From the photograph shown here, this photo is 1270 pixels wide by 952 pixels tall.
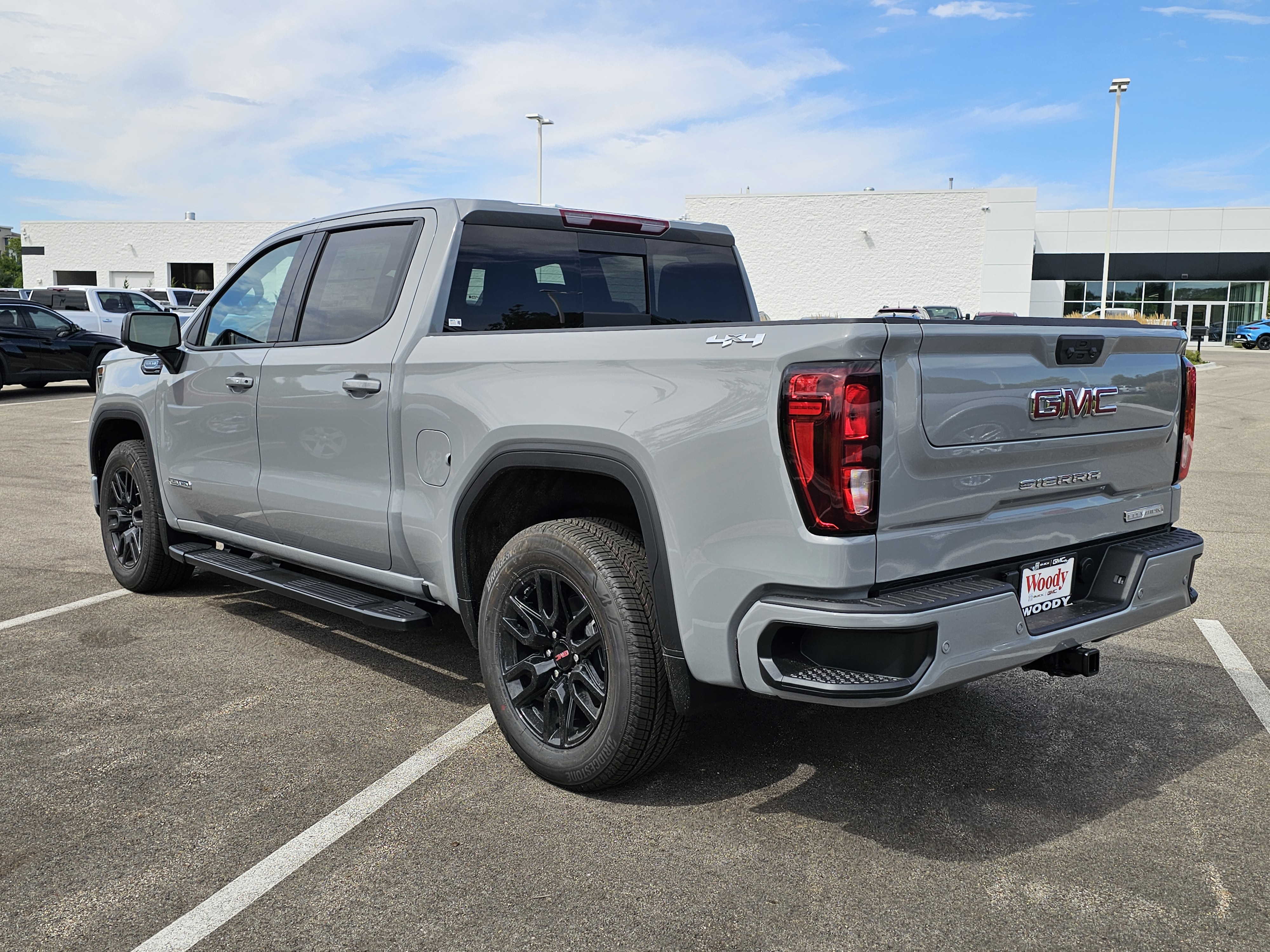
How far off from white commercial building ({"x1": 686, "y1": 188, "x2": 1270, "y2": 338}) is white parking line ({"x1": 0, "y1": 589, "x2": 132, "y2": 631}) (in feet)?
129

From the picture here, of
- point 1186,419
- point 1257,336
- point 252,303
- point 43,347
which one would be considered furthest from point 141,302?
point 1257,336

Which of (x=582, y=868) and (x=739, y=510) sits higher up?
(x=739, y=510)

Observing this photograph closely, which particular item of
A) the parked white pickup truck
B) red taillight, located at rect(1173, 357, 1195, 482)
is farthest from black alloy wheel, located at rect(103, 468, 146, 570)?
the parked white pickup truck

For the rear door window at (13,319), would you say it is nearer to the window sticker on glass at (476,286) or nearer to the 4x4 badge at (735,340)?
the window sticker on glass at (476,286)

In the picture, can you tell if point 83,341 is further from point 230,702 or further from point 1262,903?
point 1262,903

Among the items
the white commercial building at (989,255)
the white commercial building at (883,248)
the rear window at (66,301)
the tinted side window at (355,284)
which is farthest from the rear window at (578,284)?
the white commercial building at (883,248)

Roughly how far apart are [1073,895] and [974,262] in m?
46.2

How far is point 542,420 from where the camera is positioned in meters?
3.48

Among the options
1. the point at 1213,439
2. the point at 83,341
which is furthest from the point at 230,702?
the point at 83,341

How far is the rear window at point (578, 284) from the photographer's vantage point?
4.25m

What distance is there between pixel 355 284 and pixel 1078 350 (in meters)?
2.84

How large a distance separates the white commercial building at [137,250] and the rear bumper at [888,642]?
5661 cm

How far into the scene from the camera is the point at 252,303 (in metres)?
5.10

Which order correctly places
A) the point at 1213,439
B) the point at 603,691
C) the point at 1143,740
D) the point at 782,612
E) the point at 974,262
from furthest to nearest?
the point at 974,262
the point at 1213,439
the point at 1143,740
the point at 603,691
the point at 782,612
